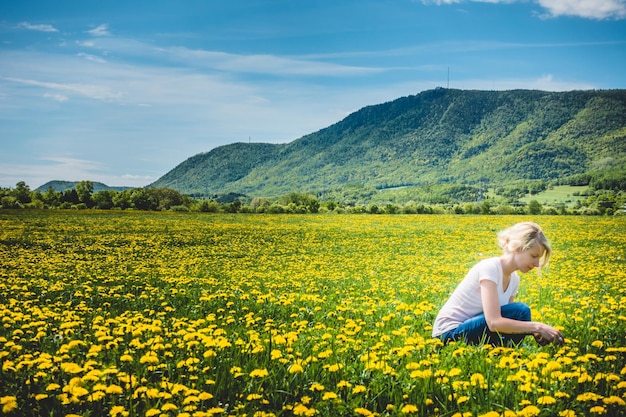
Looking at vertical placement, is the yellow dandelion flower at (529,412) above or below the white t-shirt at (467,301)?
below

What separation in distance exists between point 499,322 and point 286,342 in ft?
8.63

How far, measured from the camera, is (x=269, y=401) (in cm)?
456

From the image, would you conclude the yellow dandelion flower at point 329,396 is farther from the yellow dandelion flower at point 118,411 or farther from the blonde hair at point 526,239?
the blonde hair at point 526,239

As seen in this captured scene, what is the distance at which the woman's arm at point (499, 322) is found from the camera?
555 centimetres

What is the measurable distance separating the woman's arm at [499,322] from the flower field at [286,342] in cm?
30

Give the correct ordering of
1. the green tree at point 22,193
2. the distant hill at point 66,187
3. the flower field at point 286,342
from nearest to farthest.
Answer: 1. the flower field at point 286,342
2. the green tree at point 22,193
3. the distant hill at point 66,187

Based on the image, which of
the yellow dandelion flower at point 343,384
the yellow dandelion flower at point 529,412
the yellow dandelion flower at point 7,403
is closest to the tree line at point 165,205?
the yellow dandelion flower at point 7,403

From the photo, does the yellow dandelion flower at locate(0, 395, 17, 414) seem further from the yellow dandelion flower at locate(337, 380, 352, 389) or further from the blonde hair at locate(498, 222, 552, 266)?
the blonde hair at locate(498, 222, 552, 266)

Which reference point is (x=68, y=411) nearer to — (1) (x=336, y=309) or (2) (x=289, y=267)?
(1) (x=336, y=309)

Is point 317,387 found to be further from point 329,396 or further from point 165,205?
point 165,205

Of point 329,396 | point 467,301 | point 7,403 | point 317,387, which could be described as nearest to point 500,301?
point 467,301

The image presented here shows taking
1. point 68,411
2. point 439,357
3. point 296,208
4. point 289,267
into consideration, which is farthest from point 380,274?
point 296,208

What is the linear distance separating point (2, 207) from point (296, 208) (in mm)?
39600

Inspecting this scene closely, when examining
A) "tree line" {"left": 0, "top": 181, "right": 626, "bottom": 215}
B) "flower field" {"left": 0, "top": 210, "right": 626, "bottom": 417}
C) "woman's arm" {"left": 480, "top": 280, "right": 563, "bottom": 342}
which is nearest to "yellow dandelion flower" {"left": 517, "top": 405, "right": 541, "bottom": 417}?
"flower field" {"left": 0, "top": 210, "right": 626, "bottom": 417}
